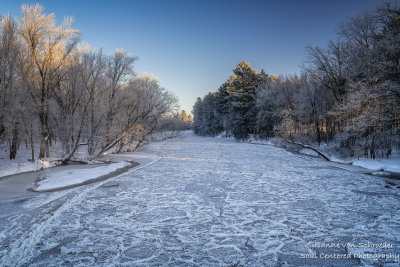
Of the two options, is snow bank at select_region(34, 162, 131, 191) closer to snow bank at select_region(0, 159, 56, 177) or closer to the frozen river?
the frozen river

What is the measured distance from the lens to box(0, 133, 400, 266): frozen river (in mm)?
3279

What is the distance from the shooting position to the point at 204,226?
4383mm

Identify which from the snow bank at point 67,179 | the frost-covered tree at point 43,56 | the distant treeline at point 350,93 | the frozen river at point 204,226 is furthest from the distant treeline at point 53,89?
the distant treeline at point 350,93

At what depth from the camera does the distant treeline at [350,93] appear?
34.3ft

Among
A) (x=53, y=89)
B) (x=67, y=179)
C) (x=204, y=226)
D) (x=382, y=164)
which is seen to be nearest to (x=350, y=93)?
(x=382, y=164)

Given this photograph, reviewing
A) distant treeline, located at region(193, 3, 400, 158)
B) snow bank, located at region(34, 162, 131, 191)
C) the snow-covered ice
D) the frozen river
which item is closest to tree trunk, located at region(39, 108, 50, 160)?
snow bank, located at region(34, 162, 131, 191)

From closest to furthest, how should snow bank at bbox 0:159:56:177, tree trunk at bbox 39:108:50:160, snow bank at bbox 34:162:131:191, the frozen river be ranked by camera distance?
the frozen river < snow bank at bbox 34:162:131:191 < snow bank at bbox 0:159:56:177 < tree trunk at bbox 39:108:50:160

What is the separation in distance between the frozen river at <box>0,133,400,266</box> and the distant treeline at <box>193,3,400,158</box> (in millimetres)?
5387

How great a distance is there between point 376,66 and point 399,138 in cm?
415

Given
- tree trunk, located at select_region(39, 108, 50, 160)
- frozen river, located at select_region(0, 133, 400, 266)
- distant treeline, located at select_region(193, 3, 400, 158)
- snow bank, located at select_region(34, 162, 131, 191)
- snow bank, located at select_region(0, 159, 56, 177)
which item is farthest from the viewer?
tree trunk, located at select_region(39, 108, 50, 160)

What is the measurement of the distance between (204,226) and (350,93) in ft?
45.4

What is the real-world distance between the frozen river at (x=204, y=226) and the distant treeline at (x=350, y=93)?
539cm

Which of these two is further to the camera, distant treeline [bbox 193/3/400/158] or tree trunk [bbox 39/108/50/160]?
tree trunk [bbox 39/108/50/160]

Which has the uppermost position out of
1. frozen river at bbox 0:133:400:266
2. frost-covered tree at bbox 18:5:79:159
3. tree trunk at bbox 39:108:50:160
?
frost-covered tree at bbox 18:5:79:159
